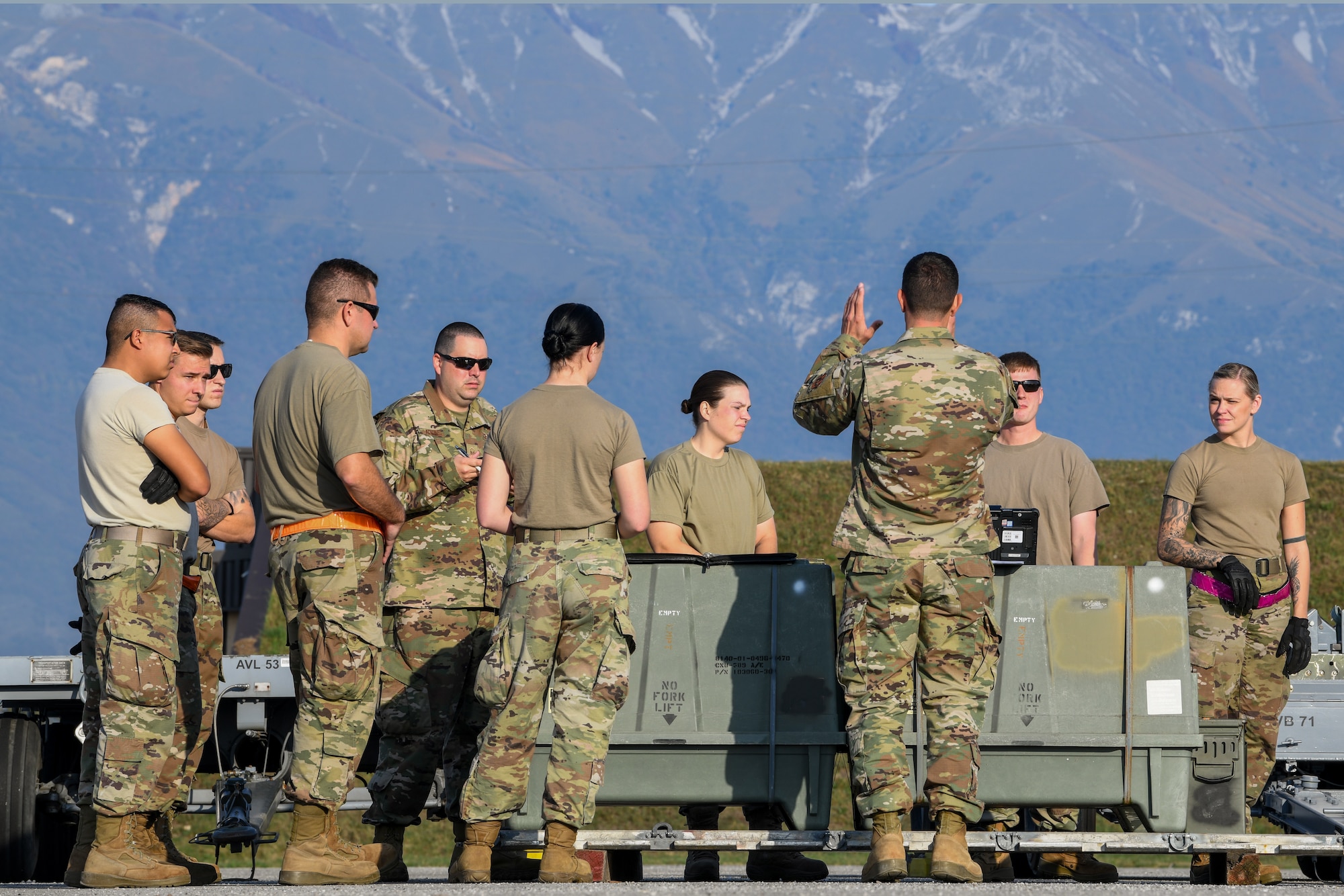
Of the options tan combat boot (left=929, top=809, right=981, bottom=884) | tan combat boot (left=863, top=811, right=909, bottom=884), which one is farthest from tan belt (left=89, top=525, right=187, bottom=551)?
tan combat boot (left=929, top=809, right=981, bottom=884)

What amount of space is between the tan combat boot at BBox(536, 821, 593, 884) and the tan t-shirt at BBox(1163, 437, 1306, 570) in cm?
373

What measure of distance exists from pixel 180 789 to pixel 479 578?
1.48 metres

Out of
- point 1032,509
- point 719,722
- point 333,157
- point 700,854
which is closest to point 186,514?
point 719,722

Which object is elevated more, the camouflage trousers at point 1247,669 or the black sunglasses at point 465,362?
the black sunglasses at point 465,362

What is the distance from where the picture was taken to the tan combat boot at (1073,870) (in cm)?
703

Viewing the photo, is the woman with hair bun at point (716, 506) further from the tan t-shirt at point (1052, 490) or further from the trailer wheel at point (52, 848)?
the trailer wheel at point (52, 848)

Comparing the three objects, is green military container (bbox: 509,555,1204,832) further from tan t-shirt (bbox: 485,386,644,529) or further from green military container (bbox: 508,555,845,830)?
tan t-shirt (bbox: 485,386,644,529)

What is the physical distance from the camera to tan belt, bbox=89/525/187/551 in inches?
231

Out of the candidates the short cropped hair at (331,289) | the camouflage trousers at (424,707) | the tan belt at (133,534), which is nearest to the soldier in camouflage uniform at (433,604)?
the camouflage trousers at (424,707)

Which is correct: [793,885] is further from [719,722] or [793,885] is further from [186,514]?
[186,514]

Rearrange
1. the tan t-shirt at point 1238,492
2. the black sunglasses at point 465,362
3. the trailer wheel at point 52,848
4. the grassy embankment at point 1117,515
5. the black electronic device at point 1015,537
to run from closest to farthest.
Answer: the black electronic device at point 1015,537
the black sunglasses at point 465,362
the tan t-shirt at point 1238,492
the trailer wheel at point 52,848
the grassy embankment at point 1117,515

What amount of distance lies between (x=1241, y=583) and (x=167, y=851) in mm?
4978

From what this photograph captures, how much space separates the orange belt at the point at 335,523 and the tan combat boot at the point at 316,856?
3.33 feet

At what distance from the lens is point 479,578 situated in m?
6.59
